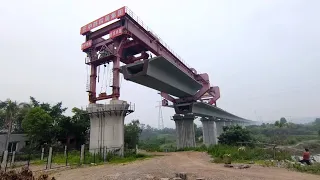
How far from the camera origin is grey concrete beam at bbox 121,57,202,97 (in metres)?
23.3

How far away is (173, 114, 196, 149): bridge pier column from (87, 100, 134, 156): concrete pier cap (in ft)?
51.5

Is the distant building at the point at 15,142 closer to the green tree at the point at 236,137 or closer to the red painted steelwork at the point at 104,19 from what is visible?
the red painted steelwork at the point at 104,19

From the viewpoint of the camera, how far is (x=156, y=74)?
81.7ft

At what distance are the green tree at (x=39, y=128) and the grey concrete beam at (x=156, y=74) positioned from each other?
16.0 meters

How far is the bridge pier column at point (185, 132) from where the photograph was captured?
130 ft

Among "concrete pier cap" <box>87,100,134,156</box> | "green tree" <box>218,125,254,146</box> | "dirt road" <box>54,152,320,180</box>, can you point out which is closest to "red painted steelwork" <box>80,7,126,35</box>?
"concrete pier cap" <box>87,100,134,156</box>

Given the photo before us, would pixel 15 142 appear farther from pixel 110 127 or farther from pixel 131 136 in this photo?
pixel 110 127

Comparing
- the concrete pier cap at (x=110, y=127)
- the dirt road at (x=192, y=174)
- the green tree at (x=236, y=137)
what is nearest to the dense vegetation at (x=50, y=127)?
the concrete pier cap at (x=110, y=127)

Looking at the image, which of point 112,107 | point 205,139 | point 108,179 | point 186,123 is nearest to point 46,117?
point 112,107

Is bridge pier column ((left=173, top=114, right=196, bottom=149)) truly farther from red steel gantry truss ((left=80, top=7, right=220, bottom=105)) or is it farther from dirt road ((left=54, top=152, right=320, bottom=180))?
dirt road ((left=54, top=152, right=320, bottom=180))

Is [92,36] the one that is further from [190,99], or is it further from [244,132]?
[244,132]

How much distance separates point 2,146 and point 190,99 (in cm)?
2988

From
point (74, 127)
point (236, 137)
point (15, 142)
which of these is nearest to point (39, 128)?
point (74, 127)

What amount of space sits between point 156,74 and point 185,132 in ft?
59.6
